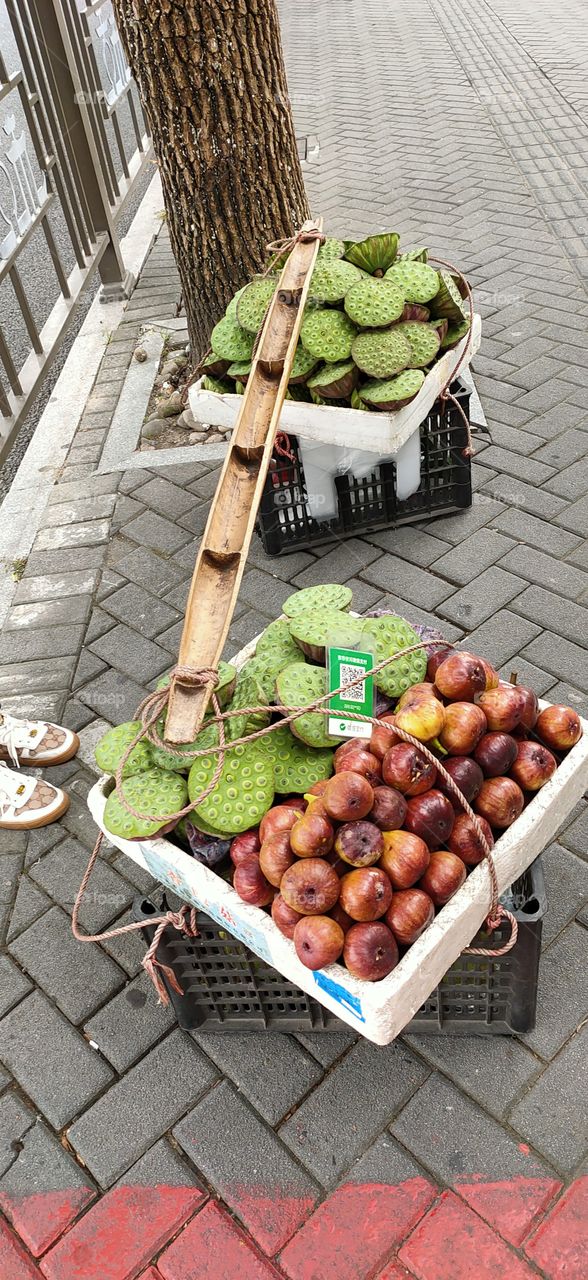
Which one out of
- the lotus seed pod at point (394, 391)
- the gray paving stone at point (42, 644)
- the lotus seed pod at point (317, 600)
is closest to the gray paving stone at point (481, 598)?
the lotus seed pod at point (394, 391)

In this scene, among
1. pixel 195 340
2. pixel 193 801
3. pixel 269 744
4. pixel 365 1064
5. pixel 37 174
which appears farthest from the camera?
pixel 37 174

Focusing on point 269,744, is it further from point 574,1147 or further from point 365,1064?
point 574,1147

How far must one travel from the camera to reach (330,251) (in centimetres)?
306

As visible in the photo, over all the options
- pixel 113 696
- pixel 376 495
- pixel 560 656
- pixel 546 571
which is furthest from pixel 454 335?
pixel 113 696

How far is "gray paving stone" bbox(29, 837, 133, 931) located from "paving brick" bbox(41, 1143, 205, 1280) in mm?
624

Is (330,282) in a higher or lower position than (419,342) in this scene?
higher

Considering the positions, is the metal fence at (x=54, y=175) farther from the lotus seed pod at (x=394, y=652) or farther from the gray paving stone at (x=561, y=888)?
the gray paving stone at (x=561, y=888)

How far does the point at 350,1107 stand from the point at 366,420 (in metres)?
1.92

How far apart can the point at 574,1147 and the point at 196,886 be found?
924 millimetres

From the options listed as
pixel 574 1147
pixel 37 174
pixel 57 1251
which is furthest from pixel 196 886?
pixel 37 174

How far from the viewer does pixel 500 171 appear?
6508mm

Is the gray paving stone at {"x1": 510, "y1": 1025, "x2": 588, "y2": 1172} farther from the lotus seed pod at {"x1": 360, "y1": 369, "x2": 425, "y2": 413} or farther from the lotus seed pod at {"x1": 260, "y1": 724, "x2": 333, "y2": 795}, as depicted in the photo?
the lotus seed pod at {"x1": 360, "y1": 369, "x2": 425, "y2": 413}

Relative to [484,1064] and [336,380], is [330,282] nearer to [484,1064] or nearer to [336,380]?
[336,380]

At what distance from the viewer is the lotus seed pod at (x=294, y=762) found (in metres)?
1.81
